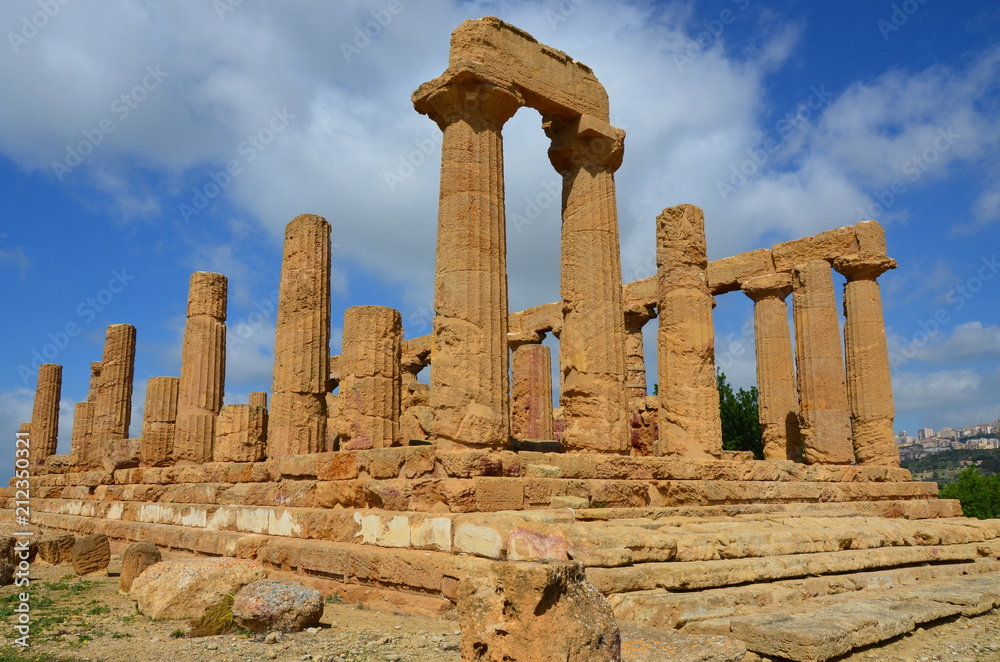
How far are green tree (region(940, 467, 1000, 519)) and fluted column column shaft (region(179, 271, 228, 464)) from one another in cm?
2552

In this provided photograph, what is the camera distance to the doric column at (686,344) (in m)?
11.9

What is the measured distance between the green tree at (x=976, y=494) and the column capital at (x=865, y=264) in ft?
50.9

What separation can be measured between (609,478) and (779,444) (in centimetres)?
1030

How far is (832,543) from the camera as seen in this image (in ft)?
30.3

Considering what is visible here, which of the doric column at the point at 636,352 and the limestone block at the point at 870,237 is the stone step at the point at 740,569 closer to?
the limestone block at the point at 870,237

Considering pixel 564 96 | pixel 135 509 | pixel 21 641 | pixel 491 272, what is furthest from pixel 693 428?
pixel 135 509

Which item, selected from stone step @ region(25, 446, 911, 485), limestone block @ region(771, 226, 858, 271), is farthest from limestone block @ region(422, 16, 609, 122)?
limestone block @ region(771, 226, 858, 271)

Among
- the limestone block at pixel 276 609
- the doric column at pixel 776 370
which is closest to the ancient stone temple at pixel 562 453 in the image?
the doric column at pixel 776 370

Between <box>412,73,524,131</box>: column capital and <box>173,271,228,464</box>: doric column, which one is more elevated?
<box>412,73,524,131</box>: column capital

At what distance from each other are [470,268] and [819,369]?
1065 cm

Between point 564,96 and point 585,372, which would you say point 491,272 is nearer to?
point 585,372

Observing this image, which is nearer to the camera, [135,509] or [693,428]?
[693,428]

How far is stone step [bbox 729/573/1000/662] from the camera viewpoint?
561cm

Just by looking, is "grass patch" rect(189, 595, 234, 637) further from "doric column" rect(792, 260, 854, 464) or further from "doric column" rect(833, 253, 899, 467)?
"doric column" rect(833, 253, 899, 467)
